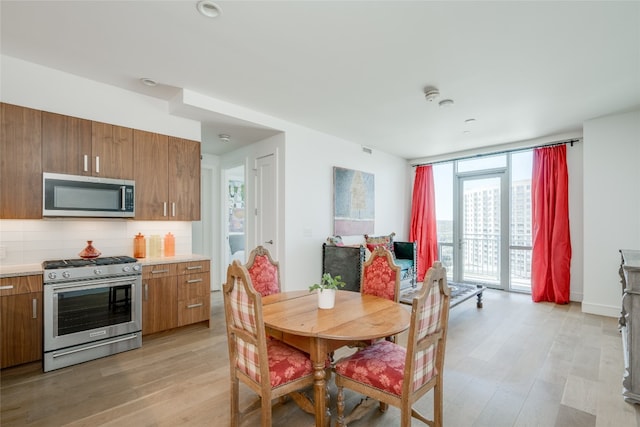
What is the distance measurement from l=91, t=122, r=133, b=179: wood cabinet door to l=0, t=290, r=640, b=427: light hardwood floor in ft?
6.04

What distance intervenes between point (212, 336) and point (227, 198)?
2836 mm

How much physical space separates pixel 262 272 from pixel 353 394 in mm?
1206

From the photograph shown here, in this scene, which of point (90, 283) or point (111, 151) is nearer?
point (90, 283)

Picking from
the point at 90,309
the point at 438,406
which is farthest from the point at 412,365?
the point at 90,309

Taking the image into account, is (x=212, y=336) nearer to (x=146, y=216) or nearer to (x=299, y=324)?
(x=146, y=216)

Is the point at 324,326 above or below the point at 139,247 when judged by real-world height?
below

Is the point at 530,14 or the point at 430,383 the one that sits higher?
the point at 530,14

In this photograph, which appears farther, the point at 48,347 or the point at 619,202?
the point at 619,202

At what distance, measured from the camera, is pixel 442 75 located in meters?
2.92

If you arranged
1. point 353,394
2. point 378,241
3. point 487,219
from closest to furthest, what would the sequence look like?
1. point 353,394
2. point 378,241
3. point 487,219

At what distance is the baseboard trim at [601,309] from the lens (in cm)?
400

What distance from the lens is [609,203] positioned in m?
4.07

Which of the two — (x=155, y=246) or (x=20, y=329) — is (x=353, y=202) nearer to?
(x=155, y=246)

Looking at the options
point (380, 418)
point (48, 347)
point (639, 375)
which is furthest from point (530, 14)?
point (48, 347)
